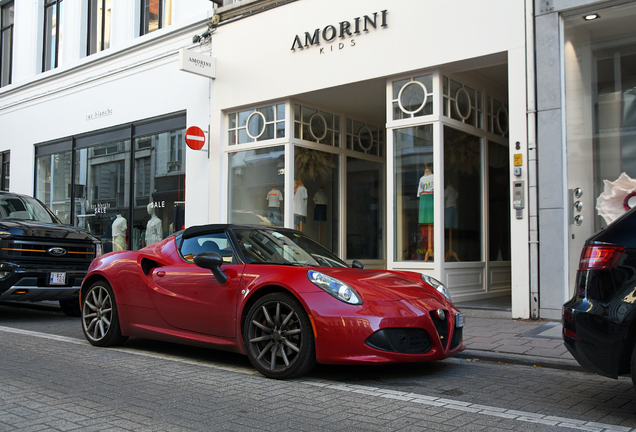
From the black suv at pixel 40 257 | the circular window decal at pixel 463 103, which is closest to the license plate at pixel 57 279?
the black suv at pixel 40 257

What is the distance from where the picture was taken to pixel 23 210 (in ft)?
33.2

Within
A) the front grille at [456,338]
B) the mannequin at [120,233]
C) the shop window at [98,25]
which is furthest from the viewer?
the shop window at [98,25]

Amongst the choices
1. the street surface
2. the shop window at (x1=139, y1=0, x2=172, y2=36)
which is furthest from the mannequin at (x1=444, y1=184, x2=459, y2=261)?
the shop window at (x1=139, y1=0, x2=172, y2=36)

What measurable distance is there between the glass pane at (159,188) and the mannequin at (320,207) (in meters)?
3.46

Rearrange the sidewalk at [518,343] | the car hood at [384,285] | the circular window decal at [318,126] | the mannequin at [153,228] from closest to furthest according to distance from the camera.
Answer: the car hood at [384,285], the sidewalk at [518,343], the circular window decal at [318,126], the mannequin at [153,228]

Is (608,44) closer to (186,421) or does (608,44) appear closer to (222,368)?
(222,368)

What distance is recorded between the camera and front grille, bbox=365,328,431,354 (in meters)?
4.62

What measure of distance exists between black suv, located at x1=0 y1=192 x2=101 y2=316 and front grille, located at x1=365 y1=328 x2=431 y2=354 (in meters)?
6.24

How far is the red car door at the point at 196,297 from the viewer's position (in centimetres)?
536

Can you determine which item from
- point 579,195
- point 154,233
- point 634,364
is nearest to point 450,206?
point 579,195

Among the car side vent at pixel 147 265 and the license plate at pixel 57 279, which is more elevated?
the car side vent at pixel 147 265

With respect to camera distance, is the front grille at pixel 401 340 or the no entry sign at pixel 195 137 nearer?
the front grille at pixel 401 340

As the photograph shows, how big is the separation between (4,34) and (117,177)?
10.2m

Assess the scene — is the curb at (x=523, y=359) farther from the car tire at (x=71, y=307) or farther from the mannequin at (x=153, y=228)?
the mannequin at (x=153, y=228)
